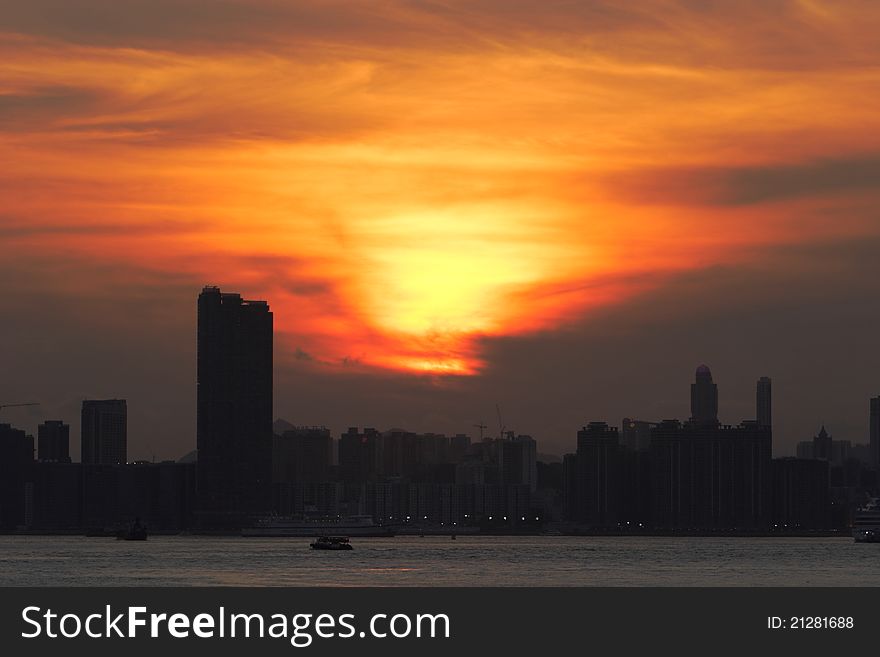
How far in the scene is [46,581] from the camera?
194750 mm
